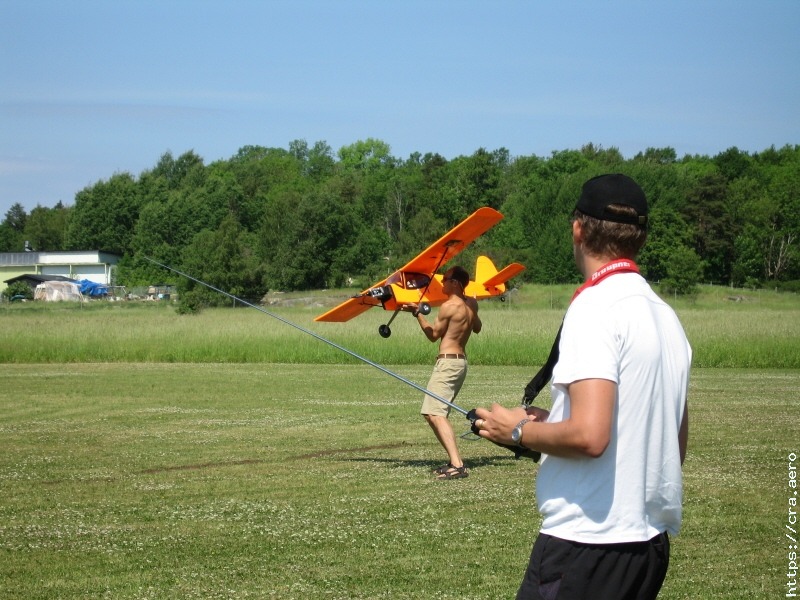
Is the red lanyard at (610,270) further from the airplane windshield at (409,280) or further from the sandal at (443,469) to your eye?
the airplane windshield at (409,280)

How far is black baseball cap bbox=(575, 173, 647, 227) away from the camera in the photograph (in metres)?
2.73

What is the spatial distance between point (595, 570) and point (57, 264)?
79542 millimetres

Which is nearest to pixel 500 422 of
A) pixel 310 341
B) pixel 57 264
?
pixel 310 341

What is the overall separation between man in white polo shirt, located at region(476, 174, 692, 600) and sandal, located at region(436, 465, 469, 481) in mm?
6334

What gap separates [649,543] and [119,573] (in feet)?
13.1

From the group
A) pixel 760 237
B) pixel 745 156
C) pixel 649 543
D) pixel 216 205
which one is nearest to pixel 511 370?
pixel 649 543

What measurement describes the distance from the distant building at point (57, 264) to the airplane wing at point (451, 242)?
66726 millimetres

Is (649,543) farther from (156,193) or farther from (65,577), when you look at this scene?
(156,193)

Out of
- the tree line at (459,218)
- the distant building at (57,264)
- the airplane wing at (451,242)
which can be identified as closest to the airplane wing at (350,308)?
the airplane wing at (451,242)

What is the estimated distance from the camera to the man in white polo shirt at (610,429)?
2.57 m

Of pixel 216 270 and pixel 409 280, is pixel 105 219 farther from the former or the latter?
pixel 409 280

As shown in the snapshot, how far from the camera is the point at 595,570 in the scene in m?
2.64

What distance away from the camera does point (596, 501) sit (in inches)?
104

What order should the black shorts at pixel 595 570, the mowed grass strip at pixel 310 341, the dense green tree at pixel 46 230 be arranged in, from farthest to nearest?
the dense green tree at pixel 46 230 < the mowed grass strip at pixel 310 341 < the black shorts at pixel 595 570
